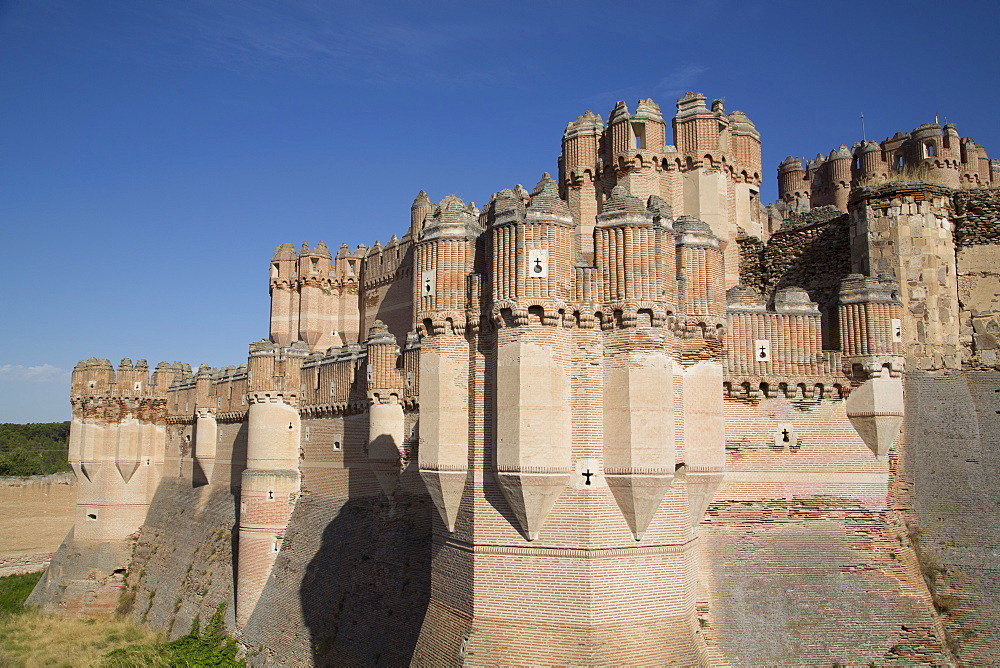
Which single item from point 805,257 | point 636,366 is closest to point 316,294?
point 805,257

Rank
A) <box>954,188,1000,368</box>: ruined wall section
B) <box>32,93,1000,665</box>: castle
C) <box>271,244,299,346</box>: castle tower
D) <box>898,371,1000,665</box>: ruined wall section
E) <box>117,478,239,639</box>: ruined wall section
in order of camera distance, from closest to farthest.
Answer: <box>32,93,1000,665</box>: castle < <box>898,371,1000,665</box>: ruined wall section < <box>954,188,1000,368</box>: ruined wall section < <box>117,478,239,639</box>: ruined wall section < <box>271,244,299,346</box>: castle tower

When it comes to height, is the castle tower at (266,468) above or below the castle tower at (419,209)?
below

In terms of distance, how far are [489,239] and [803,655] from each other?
11.3 meters

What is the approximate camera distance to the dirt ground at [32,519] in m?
48.4

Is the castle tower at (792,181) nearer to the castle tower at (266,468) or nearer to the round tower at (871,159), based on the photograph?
the round tower at (871,159)

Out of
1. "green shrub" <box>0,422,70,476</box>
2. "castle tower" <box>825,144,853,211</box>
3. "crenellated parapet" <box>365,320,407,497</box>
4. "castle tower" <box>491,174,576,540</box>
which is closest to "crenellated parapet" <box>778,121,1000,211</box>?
"castle tower" <box>825,144,853,211</box>

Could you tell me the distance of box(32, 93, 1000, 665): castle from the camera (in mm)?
13562

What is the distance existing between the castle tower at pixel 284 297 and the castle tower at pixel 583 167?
21.8 m

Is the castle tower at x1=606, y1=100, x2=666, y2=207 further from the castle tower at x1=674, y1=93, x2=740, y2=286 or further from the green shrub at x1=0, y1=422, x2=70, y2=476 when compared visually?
the green shrub at x1=0, y1=422, x2=70, y2=476

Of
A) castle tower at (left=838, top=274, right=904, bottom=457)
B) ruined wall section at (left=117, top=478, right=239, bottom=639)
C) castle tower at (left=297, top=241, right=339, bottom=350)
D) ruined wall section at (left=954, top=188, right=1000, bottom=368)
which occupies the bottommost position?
ruined wall section at (left=117, top=478, right=239, bottom=639)

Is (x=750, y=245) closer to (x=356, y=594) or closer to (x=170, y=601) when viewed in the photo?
(x=356, y=594)

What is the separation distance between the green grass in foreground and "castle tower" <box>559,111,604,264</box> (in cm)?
1787

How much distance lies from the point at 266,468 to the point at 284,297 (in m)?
17.6

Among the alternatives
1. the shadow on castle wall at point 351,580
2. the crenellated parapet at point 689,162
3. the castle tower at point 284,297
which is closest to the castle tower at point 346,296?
the castle tower at point 284,297
